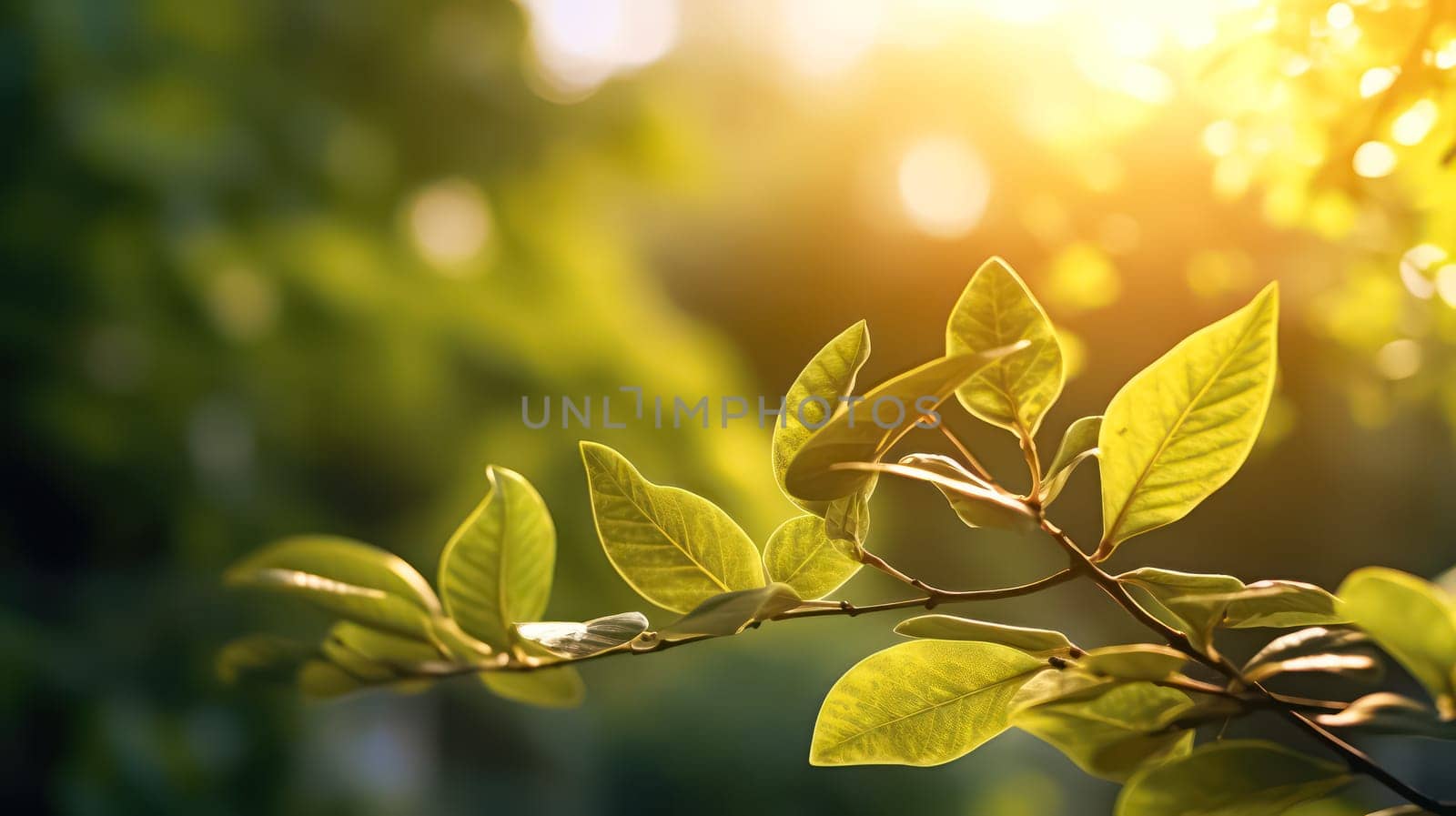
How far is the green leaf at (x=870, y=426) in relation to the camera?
136mm

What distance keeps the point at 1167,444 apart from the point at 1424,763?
1.18m

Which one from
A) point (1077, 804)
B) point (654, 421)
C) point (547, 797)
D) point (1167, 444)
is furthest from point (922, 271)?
point (1167, 444)

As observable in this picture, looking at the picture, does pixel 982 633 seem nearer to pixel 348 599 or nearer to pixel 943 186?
pixel 348 599

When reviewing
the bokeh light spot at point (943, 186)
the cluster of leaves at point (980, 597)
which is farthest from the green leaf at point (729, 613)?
the bokeh light spot at point (943, 186)

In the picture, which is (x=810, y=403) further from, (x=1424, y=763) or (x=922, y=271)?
(x=922, y=271)

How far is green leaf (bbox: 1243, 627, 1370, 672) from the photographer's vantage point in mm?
138

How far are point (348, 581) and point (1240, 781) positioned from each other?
0.16m

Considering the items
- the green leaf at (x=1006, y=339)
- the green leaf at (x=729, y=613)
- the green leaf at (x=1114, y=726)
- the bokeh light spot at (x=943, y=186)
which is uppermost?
the bokeh light spot at (x=943, y=186)

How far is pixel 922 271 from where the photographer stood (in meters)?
1.54

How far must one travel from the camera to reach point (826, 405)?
0.17 meters

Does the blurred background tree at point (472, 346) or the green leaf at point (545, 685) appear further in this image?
the blurred background tree at point (472, 346)

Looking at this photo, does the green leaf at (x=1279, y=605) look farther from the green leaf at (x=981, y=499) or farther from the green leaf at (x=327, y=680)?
the green leaf at (x=327, y=680)

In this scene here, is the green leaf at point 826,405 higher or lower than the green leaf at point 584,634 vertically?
higher

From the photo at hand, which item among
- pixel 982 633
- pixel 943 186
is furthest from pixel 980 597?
pixel 943 186
